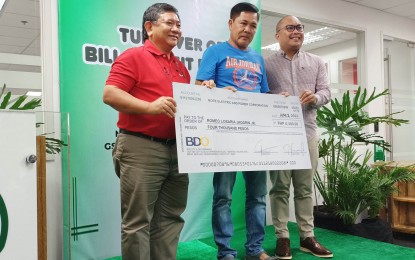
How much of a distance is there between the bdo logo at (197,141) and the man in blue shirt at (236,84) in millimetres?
307

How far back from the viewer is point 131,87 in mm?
1512

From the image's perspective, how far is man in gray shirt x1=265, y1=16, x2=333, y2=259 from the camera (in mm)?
2266

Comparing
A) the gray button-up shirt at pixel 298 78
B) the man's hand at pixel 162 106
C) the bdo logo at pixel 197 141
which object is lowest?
the bdo logo at pixel 197 141

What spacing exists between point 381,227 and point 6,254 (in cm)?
268

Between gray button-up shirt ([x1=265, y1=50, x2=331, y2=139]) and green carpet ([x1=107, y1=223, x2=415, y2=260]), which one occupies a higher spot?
gray button-up shirt ([x1=265, y1=50, x2=331, y2=139])

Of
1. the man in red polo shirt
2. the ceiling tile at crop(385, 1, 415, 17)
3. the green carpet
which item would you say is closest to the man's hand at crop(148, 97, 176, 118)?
the man in red polo shirt

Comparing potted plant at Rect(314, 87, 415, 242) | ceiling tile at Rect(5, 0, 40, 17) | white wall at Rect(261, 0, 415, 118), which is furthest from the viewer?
white wall at Rect(261, 0, 415, 118)

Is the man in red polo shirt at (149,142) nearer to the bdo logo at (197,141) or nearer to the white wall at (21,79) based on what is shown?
the bdo logo at (197,141)

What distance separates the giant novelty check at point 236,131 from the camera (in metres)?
1.63

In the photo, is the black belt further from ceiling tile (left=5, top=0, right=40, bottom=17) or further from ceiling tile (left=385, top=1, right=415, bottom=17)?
ceiling tile (left=385, top=1, right=415, bottom=17)

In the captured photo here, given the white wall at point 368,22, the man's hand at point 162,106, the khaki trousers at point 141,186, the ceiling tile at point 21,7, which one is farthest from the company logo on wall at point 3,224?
the white wall at point 368,22

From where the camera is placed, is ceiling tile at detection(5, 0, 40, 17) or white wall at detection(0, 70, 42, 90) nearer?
white wall at detection(0, 70, 42, 90)

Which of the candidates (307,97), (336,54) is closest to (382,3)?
(336,54)

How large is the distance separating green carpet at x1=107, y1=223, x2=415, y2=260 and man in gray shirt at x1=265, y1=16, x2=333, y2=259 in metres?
0.18
